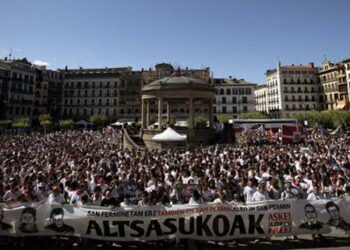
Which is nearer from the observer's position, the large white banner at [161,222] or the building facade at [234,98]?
the large white banner at [161,222]

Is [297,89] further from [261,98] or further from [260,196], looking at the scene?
[260,196]

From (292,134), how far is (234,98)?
67.3 m

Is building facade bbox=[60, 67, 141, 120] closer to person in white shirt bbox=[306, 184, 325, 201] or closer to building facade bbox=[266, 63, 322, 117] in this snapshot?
building facade bbox=[266, 63, 322, 117]

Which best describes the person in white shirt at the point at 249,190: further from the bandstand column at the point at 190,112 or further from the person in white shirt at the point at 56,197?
the bandstand column at the point at 190,112

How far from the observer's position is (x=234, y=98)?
310 feet

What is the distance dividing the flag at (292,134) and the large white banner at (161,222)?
20.1 metres

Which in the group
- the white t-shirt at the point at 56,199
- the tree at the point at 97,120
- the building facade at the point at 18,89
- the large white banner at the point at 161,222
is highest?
the building facade at the point at 18,89

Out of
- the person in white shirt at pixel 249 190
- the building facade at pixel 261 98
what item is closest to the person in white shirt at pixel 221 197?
the person in white shirt at pixel 249 190

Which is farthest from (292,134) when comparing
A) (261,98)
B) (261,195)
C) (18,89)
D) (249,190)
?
(261,98)

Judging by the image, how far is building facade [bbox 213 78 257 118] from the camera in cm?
9406

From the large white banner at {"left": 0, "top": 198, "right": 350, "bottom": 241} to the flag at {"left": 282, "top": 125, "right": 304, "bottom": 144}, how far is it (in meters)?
20.1

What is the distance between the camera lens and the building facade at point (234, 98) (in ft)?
309

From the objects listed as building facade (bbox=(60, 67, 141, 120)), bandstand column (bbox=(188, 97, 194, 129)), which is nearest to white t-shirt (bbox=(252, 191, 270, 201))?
bandstand column (bbox=(188, 97, 194, 129))

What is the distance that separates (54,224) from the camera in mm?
8867
